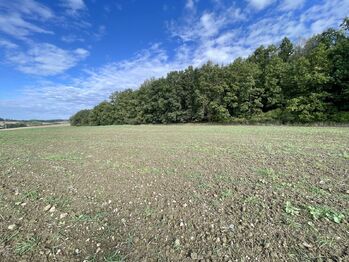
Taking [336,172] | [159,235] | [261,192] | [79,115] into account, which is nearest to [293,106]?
[336,172]

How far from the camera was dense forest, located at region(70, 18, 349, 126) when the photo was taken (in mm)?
27453

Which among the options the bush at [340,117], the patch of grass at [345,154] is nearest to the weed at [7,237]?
the patch of grass at [345,154]

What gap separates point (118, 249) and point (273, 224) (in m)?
2.43

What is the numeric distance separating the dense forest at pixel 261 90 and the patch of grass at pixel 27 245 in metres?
32.3

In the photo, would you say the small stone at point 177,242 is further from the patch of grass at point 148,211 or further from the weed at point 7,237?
the weed at point 7,237

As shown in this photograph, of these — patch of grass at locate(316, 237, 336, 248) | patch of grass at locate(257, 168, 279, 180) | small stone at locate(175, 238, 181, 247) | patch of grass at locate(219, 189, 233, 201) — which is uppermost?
small stone at locate(175, 238, 181, 247)

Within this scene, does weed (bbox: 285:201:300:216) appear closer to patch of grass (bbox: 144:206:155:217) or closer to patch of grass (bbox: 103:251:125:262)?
patch of grass (bbox: 144:206:155:217)

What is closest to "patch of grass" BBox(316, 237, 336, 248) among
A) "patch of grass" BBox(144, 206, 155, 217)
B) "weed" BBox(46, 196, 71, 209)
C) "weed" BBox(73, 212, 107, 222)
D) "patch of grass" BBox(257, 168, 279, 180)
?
"patch of grass" BBox(257, 168, 279, 180)

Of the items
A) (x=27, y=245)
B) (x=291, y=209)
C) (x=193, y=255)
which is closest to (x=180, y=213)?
(x=193, y=255)

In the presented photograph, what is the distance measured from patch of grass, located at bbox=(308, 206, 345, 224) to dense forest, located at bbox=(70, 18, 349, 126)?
28.5m

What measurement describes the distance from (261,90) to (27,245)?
38.3 m

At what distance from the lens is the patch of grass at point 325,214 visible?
9.96ft

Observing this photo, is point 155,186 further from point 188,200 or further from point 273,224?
point 273,224

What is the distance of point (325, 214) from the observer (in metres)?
3.18
